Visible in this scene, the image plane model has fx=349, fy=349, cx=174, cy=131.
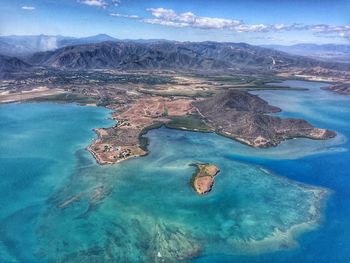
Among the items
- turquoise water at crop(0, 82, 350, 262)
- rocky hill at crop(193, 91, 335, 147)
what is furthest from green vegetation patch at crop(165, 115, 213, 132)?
turquoise water at crop(0, 82, 350, 262)

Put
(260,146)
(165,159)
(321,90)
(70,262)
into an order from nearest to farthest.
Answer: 1. (70,262)
2. (165,159)
3. (260,146)
4. (321,90)

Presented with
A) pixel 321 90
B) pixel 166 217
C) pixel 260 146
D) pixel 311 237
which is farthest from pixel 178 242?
pixel 321 90

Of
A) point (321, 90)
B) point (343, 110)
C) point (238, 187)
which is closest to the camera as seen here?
point (238, 187)

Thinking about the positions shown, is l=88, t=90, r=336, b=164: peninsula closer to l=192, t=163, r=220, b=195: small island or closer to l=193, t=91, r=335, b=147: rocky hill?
l=193, t=91, r=335, b=147: rocky hill

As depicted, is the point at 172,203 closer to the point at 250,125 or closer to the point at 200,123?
the point at 250,125

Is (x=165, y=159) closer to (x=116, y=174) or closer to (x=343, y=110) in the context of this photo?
(x=116, y=174)

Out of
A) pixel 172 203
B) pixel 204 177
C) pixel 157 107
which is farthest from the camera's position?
pixel 157 107

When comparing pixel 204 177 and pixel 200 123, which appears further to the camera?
pixel 200 123

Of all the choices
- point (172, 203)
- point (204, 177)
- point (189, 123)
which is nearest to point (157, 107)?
point (189, 123)
